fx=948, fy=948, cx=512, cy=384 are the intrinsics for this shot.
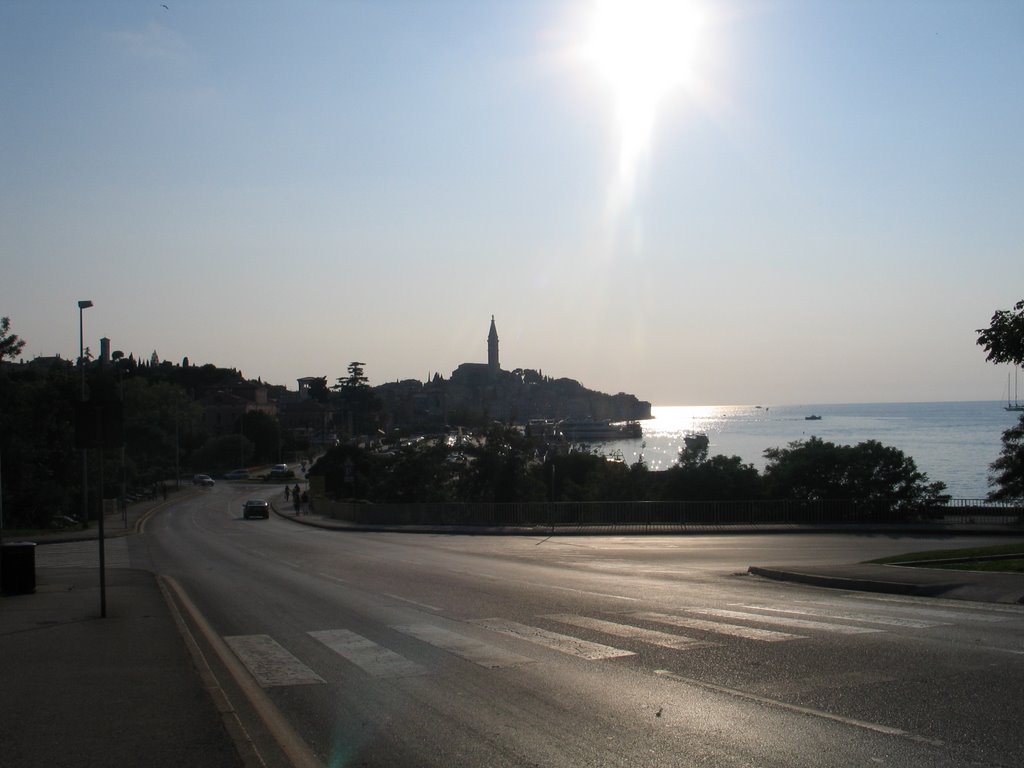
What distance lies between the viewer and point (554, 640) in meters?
11.6

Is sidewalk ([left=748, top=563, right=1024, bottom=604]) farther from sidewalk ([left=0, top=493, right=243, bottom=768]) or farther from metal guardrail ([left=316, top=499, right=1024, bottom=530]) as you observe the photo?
metal guardrail ([left=316, top=499, right=1024, bottom=530])

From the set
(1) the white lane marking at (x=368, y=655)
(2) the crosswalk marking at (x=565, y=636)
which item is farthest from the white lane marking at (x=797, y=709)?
(1) the white lane marking at (x=368, y=655)

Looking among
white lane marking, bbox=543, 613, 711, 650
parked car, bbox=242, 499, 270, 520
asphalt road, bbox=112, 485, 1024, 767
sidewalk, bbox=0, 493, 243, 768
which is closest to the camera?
sidewalk, bbox=0, 493, 243, 768

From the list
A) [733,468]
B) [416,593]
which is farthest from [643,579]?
[733,468]

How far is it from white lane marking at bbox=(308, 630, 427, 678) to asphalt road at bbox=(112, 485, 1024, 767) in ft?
0.16

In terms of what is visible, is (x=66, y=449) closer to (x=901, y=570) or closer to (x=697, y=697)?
(x=901, y=570)

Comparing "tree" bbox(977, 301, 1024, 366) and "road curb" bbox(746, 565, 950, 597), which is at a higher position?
"tree" bbox(977, 301, 1024, 366)

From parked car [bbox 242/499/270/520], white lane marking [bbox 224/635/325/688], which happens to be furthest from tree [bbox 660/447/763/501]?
white lane marking [bbox 224/635/325/688]

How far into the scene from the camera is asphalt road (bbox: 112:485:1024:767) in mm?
6852

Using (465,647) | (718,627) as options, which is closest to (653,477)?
(718,627)

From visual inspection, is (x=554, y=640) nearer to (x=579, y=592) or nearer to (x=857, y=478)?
(x=579, y=592)

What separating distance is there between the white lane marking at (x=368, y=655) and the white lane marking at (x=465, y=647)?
2.10 feet

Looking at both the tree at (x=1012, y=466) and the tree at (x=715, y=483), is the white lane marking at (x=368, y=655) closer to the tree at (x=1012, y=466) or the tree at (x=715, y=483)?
the tree at (x=1012, y=466)

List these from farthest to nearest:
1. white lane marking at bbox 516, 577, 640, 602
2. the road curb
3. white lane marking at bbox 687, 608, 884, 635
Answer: white lane marking at bbox 516, 577, 640, 602 → the road curb → white lane marking at bbox 687, 608, 884, 635
